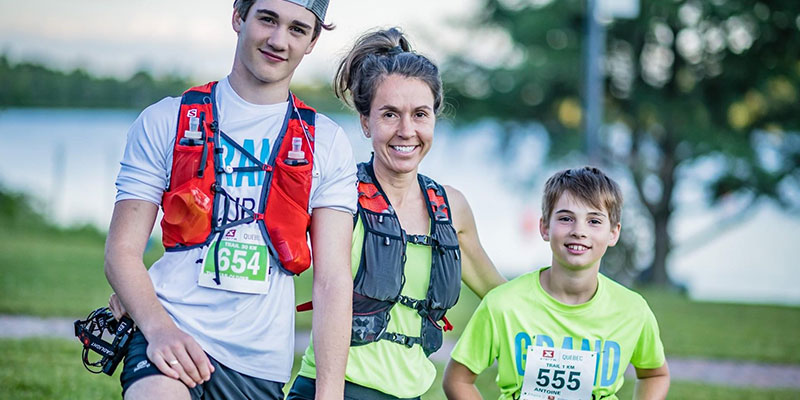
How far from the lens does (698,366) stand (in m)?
10.2

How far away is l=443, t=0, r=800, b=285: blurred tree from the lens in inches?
877

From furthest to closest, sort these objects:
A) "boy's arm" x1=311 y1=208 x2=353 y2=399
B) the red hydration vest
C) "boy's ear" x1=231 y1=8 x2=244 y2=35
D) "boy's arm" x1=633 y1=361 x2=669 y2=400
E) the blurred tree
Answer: the blurred tree, "boy's arm" x1=633 y1=361 x2=669 y2=400, "boy's ear" x1=231 y1=8 x2=244 y2=35, "boy's arm" x1=311 y1=208 x2=353 y2=399, the red hydration vest

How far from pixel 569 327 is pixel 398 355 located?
0.70 metres

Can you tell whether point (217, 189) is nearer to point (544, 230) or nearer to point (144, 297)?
point (144, 297)

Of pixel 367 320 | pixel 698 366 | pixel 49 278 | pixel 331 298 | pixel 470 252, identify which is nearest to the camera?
pixel 331 298

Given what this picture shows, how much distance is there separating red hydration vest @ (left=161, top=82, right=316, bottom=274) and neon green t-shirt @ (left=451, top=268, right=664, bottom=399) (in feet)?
3.40

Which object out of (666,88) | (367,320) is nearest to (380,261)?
(367,320)

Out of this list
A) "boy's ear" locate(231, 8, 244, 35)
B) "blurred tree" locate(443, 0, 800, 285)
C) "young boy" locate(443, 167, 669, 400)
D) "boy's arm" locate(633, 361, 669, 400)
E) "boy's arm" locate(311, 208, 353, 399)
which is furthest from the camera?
"blurred tree" locate(443, 0, 800, 285)

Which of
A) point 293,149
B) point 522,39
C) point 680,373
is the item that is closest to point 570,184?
point 293,149

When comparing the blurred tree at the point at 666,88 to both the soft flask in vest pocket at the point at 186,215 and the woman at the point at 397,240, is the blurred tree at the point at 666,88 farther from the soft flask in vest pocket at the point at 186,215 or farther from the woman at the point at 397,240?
the soft flask in vest pocket at the point at 186,215

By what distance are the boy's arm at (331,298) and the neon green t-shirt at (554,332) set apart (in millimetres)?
851

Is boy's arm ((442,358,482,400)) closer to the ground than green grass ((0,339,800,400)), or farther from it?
farther from it

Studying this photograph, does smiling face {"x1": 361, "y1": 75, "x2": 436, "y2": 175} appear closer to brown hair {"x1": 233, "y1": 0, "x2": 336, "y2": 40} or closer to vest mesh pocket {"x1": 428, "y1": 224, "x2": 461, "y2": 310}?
vest mesh pocket {"x1": 428, "y1": 224, "x2": 461, "y2": 310}

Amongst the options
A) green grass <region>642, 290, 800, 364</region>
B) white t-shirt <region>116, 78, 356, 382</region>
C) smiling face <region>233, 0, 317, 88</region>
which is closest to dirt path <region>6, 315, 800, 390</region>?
green grass <region>642, 290, 800, 364</region>
